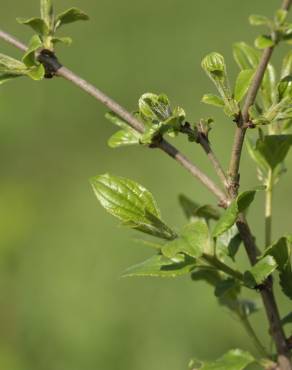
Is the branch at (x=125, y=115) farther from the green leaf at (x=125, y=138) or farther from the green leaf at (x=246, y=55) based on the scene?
the green leaf at (x=246, y=55)

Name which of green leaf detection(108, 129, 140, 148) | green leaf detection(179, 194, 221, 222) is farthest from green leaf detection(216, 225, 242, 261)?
green leaf detection(108, 129, 140, 148)

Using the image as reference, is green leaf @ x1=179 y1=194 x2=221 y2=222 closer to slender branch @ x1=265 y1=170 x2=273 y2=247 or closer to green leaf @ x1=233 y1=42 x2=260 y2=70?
slender branch @ x1=265 y1=170 x2=273 y2=247

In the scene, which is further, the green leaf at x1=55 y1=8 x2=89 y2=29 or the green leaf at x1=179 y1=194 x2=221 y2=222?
the green leaf at x1=179 y1=194 x2=221 y2=222

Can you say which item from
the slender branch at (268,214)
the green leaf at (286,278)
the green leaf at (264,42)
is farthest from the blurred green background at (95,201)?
the green leaf at (264,42)

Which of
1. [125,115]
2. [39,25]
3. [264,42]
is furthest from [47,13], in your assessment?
[264,42]

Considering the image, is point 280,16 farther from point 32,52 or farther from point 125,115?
point 32,52

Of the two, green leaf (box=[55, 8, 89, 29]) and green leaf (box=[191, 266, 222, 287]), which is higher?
green leaf (box=[55, 8, 89, 29])
